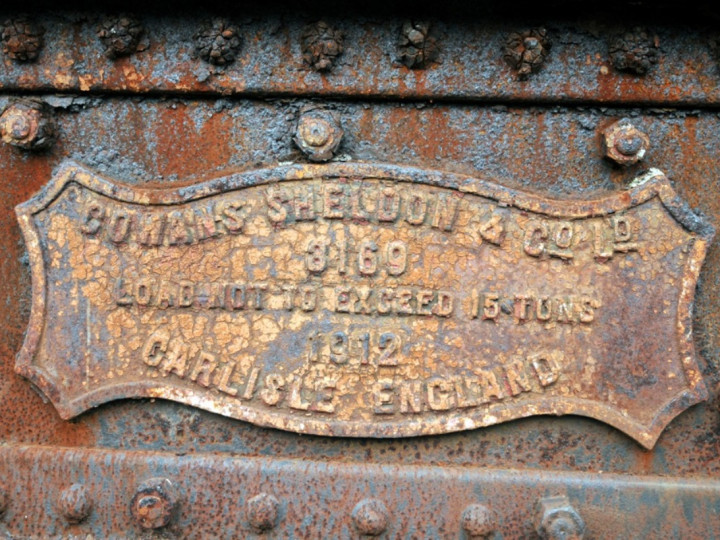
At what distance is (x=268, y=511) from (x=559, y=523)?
2.09 feet

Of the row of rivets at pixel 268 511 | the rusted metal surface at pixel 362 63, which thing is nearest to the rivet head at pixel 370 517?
the row of rivets at pixel 268 511

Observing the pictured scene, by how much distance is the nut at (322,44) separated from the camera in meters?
1.50

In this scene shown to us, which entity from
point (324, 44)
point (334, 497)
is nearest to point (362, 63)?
point (324, 44)

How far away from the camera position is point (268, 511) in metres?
1.46

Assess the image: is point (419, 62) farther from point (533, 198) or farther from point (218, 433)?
point (218, 433)

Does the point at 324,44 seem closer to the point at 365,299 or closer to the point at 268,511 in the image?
the point at 365,299

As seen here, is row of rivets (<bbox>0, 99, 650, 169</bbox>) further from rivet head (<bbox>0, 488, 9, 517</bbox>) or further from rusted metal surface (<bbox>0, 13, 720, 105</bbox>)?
rivet head (<bbox>0, 488, 9, 517</bbox>)

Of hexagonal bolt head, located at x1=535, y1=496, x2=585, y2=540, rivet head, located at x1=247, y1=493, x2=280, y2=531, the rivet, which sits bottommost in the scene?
the rivet

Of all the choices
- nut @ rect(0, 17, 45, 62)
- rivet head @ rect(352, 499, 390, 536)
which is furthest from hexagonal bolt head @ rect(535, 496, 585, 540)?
nut @ rect(0, 17, 45, 62)

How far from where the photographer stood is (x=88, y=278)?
1.53 metres

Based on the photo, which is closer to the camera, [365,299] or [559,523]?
[559,523]

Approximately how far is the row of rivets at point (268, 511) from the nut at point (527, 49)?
3.23 feet

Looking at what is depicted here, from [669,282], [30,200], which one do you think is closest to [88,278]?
[30,200]

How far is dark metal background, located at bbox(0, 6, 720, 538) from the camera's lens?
1486 mm
